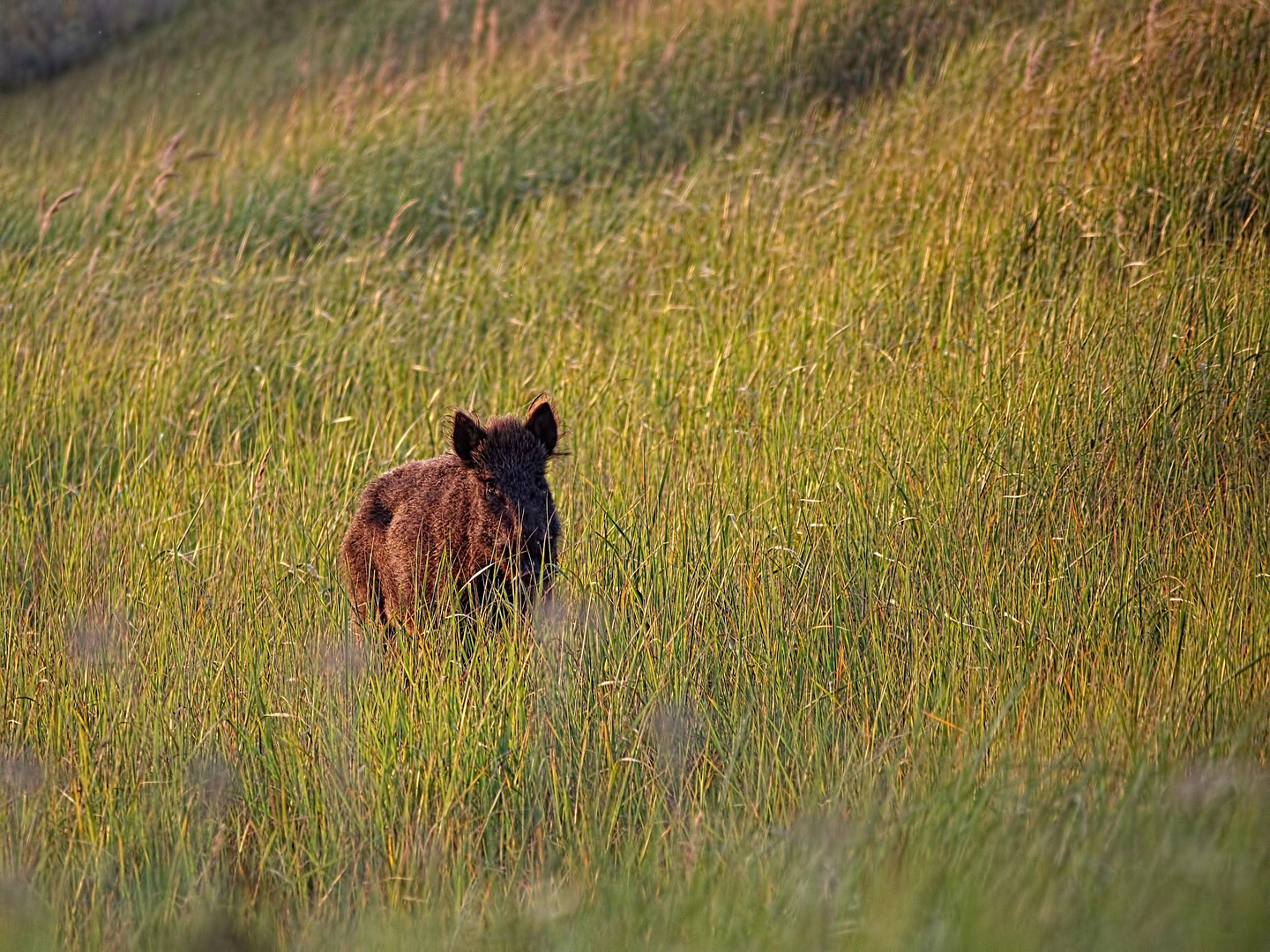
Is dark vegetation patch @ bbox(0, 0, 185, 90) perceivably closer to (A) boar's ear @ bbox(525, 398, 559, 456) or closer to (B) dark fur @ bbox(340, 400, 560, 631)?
(B) dark fur @ bbox(340, 400, 560, 631)

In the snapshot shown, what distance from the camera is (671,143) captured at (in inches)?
401

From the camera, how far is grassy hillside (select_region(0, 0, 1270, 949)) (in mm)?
3006

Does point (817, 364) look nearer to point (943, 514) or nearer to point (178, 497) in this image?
point (943, 514)

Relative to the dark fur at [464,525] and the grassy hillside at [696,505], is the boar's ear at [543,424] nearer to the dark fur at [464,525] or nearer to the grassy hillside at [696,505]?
the dark fur at [464,525]

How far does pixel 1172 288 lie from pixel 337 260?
5.37 metres

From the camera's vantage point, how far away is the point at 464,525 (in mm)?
4723

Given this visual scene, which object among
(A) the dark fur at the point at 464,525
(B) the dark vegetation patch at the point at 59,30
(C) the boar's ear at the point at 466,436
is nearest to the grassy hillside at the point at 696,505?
(A) the dark fur at the point at 464,525

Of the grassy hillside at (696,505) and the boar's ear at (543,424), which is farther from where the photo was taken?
the boar's ear at (543,424)

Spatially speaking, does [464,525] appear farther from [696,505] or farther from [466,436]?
[696,505]

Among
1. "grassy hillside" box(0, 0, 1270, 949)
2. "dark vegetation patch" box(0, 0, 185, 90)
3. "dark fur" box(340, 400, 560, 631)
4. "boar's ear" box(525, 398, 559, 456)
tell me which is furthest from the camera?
"dark vegetation patch" box(0, 0, 185, 90)

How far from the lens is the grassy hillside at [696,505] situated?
9.86ft

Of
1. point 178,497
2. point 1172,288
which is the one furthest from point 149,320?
point 1172,288

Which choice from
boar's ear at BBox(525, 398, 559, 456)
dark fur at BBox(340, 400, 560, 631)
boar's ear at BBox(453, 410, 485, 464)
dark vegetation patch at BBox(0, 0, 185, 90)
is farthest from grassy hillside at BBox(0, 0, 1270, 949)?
dark vegetation patch at BBox(0, 0, 185, 90)

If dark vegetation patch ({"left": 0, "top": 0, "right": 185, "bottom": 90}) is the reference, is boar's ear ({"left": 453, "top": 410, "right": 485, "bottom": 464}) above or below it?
below
